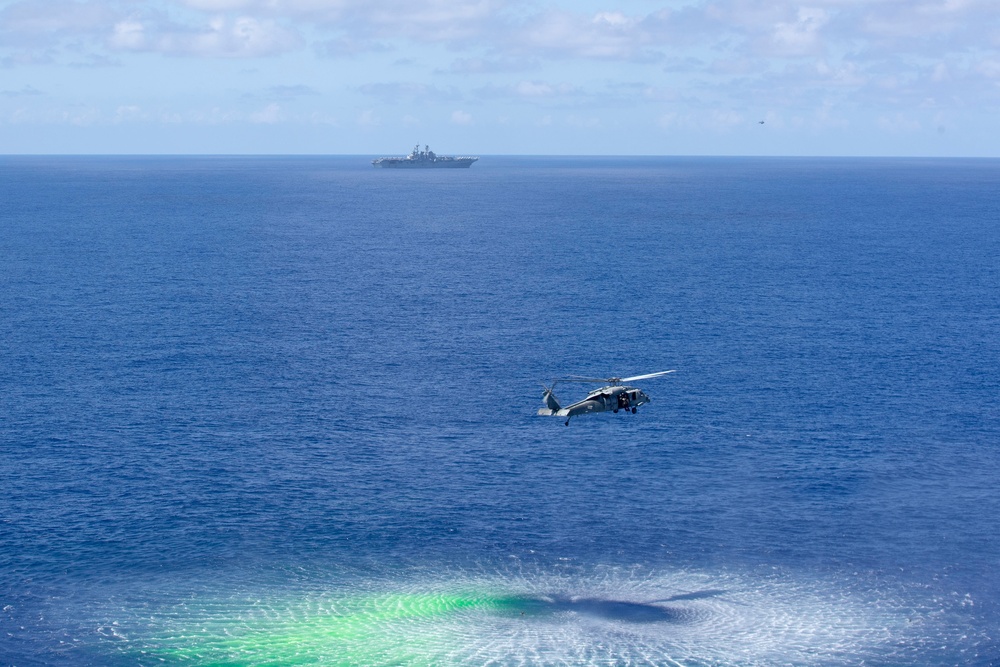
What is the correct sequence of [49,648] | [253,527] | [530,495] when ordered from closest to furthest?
[49,648], [253,527], [530,495]

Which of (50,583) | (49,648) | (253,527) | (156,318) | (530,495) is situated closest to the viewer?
(49,648)

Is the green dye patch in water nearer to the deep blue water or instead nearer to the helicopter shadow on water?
the deep blue water

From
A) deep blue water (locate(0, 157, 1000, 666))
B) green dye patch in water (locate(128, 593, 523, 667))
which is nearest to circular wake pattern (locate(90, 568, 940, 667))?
green dye patch in water (locate(128, 593, 523, 667))

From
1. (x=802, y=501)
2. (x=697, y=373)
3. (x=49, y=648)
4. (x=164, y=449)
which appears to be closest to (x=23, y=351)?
(x=164, y=449)

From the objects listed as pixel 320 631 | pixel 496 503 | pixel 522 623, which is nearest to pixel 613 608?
pixel 522 623

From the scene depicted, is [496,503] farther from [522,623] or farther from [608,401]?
[608,401]

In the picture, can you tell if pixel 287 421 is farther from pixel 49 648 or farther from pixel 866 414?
pixel 866 414
